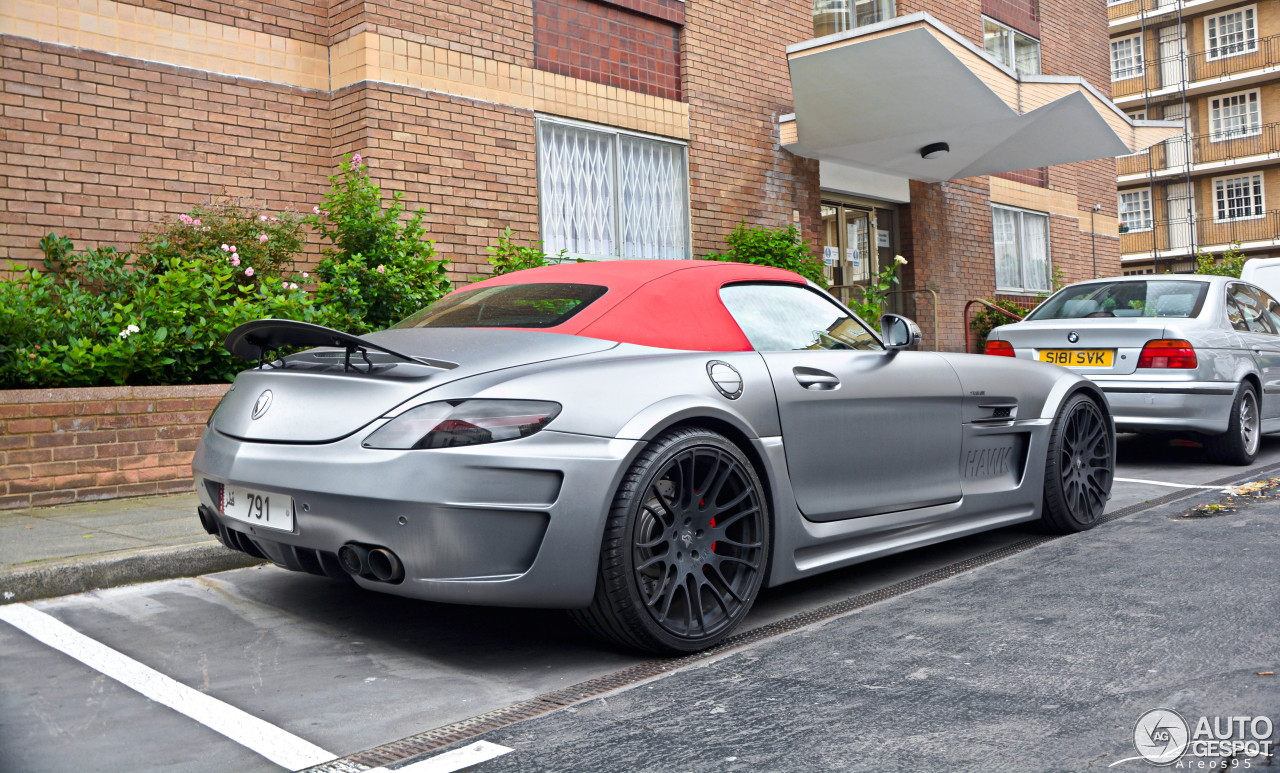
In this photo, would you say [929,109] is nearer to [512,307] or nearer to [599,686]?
[512,307]

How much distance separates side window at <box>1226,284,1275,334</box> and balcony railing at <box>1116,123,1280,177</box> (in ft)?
113

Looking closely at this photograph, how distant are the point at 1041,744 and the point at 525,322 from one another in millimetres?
2158

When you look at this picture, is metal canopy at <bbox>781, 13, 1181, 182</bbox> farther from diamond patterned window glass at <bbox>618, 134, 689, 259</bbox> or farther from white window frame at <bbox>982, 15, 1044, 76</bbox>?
white window frame at <bbox>982, 15, 1044, 76</bbox>

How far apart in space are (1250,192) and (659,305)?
152 ft

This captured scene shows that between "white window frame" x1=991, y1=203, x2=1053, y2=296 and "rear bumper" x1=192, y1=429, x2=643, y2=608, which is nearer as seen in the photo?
"rear bumper" x1=192, y1=429, x2=643, y2=608

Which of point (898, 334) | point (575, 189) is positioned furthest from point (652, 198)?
point (898, 334)

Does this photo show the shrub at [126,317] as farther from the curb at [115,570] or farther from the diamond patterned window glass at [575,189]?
the diamond patterned window glass at [575,189]

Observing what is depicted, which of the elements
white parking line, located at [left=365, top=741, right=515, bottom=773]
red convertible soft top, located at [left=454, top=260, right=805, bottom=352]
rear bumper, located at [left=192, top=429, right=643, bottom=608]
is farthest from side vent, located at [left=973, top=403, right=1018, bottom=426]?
white parking line, located at [left=365, top=741, right=515, bottom=773]

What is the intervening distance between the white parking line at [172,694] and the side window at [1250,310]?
26.1ft

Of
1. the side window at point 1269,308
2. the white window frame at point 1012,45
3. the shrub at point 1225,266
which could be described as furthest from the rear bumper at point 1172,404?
the shrub at point 1225,266

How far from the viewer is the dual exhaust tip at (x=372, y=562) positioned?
314cm

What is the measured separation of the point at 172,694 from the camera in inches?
123

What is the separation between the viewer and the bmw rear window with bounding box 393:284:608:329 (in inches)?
151

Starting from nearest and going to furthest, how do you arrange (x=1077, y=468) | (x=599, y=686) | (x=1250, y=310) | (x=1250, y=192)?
(x=599, y=686), (x=1077, y=468), (x=1250, y=310), (x=1250, y=192)
